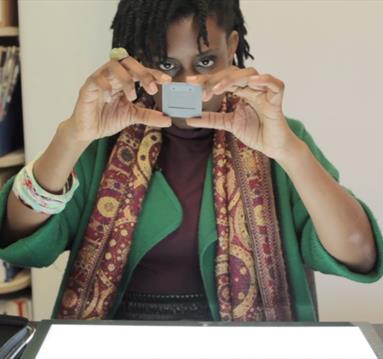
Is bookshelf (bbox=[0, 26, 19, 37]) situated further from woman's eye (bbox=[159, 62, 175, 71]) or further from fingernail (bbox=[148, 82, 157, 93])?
fingernail (bbox=[148, 82, 157, 93])

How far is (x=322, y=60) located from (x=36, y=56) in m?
0.69

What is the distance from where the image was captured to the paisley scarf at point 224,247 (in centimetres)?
99

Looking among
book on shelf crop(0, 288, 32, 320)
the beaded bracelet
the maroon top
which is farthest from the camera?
book on shelf crop(0, 288, 32, 320)

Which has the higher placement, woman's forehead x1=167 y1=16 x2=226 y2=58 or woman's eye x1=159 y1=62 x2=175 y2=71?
woman's forehead x1=167 y1=16 x2=226 y2=58

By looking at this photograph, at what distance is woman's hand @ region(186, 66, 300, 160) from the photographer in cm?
79

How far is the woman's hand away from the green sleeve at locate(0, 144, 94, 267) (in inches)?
10.3

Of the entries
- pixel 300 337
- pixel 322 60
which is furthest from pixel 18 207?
pixel 322 60

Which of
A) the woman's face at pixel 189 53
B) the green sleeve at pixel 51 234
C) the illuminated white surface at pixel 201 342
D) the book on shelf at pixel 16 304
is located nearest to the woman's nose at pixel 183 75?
the woman's face at pixel 189 53

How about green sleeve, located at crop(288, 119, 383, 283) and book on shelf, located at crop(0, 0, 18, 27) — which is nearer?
green sleeve, located at crop(288, 119, 383, 283)

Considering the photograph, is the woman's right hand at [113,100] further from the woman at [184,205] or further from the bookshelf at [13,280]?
the bookshelf at [13,280]

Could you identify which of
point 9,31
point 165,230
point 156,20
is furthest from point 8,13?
point 165,230

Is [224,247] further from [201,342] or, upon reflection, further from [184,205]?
[201,342]

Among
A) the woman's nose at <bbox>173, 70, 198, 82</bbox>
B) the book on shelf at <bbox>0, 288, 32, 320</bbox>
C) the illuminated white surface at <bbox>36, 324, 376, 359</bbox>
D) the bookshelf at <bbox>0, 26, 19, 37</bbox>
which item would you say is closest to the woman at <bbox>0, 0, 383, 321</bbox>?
the woman's nose at <bbox>173, 70, 198, 82</bbox>

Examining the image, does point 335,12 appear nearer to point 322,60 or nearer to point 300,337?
point 322,60
